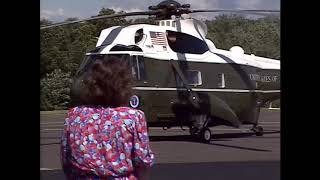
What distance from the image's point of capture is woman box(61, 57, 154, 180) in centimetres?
247

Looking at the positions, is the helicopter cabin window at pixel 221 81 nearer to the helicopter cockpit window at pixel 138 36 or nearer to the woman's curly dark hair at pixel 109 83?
the helicopter cockpit window at pixel 138 36

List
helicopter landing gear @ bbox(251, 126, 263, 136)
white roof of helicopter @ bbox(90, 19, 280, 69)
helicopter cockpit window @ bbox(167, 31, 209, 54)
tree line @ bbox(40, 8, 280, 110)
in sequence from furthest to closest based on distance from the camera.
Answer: tree line @ bbox(40, 8, 280, 110) → helicopter landing gear @ bbox(251, 126, 263, 136) → helicopter cockpit window @ bbox(167, 31, 209, 54) → white roof of helicopter @ bbox(90, 19, 280, 69)

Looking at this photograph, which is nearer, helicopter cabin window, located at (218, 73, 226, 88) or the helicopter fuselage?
the helicopter fuselage

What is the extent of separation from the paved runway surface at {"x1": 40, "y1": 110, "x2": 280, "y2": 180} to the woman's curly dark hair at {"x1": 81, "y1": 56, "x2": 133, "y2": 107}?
5240 millimetres

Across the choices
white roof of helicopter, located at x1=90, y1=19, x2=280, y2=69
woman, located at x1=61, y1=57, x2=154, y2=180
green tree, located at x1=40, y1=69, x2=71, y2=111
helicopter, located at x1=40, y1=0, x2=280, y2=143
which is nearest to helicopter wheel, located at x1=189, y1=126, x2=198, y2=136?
helicopter, located at x1=40, y1=0, x2=280, y2=143

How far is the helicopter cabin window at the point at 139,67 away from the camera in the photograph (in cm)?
1267

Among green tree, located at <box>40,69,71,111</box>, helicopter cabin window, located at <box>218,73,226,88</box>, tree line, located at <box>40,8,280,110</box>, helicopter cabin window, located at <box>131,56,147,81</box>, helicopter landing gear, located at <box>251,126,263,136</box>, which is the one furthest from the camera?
tree line, located at <box>40,8,280,110</box>

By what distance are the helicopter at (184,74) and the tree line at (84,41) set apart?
8.09 m

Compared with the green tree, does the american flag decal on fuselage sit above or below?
above

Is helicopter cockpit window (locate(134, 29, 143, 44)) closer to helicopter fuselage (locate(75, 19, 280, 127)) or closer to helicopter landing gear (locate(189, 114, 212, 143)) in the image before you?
helicopter fuselage (locate(75, 19, 280, 127))

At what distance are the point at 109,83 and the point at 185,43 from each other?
11.3 m

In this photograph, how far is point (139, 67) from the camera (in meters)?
12.7

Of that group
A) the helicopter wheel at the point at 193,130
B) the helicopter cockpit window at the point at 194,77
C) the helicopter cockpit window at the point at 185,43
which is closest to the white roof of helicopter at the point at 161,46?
the helicopter cockpit window at the point at 185,43

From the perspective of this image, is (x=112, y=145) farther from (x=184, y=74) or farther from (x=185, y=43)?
(x=185, y=43)
